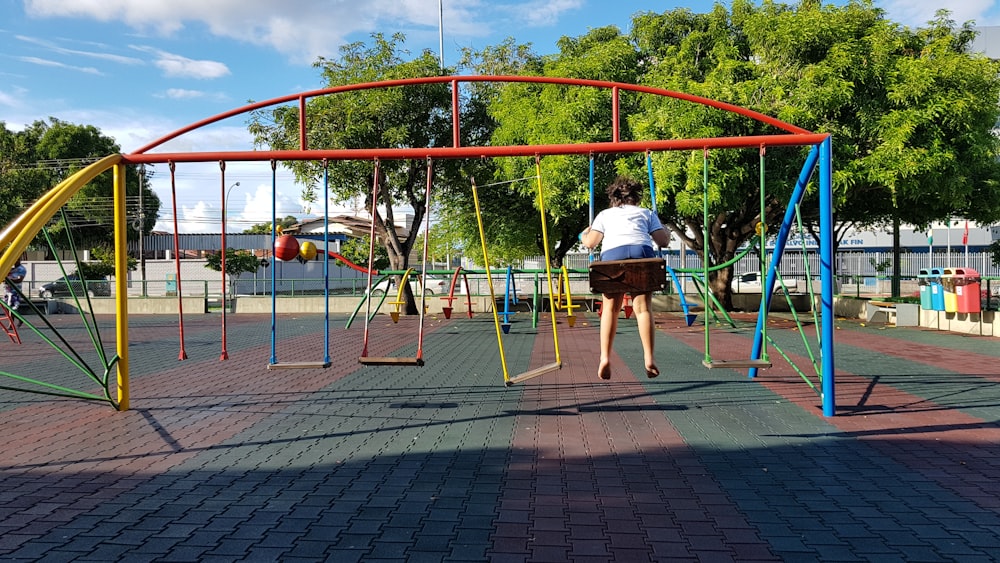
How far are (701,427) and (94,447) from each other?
16.2 ft

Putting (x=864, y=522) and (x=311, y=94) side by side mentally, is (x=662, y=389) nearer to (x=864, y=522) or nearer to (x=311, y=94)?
(x=864, y=522)

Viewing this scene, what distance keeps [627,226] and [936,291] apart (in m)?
13.0

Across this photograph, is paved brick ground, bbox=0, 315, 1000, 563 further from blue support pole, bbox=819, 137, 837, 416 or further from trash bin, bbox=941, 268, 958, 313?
trash bin, bbox=941, 268, 958, 313

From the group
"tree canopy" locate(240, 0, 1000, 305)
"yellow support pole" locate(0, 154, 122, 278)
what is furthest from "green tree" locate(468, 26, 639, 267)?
"yellow support pole" locate(0, 154, 122, 278)

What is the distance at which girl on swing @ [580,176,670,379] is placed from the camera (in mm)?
5324

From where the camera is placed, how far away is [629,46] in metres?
17.8

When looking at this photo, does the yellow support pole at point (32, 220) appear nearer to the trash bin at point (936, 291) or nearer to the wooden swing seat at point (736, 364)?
the wooden swing seat at point (736, 364)

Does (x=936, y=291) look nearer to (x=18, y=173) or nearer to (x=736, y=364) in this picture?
(x=736, y=364)

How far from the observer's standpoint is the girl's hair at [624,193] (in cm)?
559

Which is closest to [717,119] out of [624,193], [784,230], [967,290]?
[967,290]

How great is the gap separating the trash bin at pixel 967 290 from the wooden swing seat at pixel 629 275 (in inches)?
474

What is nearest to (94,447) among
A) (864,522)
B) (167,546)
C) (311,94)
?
(167,546)

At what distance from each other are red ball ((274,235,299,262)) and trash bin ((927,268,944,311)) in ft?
45.3

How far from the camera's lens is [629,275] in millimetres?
5113
